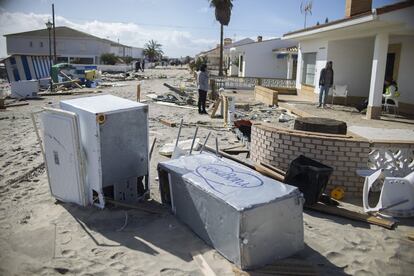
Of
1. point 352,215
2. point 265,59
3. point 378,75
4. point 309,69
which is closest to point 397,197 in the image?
point 352,215

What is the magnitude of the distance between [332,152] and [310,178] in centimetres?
90

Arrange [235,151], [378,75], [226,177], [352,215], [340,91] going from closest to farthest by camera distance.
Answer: [226,177]
[352,215]
[235,151]
[378,75]
[340,91]

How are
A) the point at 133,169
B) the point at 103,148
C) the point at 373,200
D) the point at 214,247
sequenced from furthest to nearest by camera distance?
the point at 373,200
the point at 133,169
the point at 103,148
the point at 214,247

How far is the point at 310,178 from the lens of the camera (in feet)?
14.8

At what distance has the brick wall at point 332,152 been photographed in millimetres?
5156

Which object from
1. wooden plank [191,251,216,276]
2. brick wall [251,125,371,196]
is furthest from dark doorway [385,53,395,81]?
wooden plank [191,251,216,276]

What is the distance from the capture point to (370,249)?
3.70 m

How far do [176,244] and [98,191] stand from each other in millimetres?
1266

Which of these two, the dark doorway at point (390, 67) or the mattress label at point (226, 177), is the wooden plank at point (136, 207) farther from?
the dark doorway at point (390, 67)

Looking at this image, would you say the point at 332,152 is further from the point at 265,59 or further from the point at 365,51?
the point at 265,59

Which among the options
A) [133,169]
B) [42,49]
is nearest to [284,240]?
[133,169]

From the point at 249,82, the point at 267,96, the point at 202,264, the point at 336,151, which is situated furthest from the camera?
the point at 249,82

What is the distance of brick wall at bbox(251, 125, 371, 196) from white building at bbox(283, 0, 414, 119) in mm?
4983

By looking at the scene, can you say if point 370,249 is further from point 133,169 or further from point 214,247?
point 133,169
